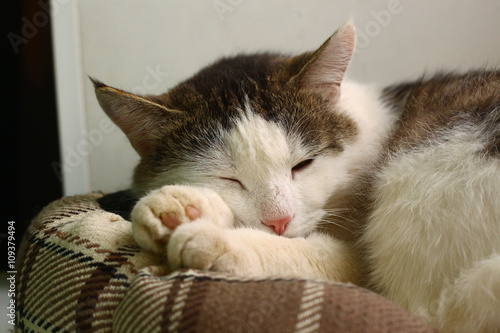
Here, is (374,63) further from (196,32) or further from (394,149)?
(394,149)

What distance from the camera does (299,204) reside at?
94 cm

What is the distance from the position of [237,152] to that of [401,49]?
1.22 m

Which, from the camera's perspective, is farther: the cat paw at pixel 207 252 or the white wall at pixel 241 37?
→ the white wall at pixel 241 37

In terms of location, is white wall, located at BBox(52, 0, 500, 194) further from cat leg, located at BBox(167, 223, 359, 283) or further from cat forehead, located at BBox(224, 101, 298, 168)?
cat leg, located at BBox(167, 223, 359, 283)

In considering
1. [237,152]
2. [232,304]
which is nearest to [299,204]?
[237,152]

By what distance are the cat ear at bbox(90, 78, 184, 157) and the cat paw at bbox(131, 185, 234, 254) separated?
27 cm

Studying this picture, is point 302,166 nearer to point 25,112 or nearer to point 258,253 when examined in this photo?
point 258,253

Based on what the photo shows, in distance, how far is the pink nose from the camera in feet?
2.90

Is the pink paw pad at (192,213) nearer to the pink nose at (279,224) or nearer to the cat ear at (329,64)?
the pink nose at (279,224)

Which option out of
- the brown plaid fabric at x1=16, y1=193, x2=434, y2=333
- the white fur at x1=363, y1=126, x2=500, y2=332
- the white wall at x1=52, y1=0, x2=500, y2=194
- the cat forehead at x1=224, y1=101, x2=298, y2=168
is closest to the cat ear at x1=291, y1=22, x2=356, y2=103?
the cat forehead at x1=224, y1=101, x2=298, y2=168

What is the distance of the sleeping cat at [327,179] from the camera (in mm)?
720

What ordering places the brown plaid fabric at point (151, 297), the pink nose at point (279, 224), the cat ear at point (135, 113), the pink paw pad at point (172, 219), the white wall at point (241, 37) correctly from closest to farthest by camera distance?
the brown plaid fabric at point (151, 297)
the pink paw pad at point (172, 219)
the pink nose at point (279, 224)
the cat ear at point (135, 113)
the white wall at point (241, 37)

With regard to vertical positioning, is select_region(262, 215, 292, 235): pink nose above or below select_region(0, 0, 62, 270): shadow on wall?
below

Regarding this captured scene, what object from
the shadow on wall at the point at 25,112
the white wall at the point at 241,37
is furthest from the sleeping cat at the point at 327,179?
the shadow on wall at the point at 25,112
